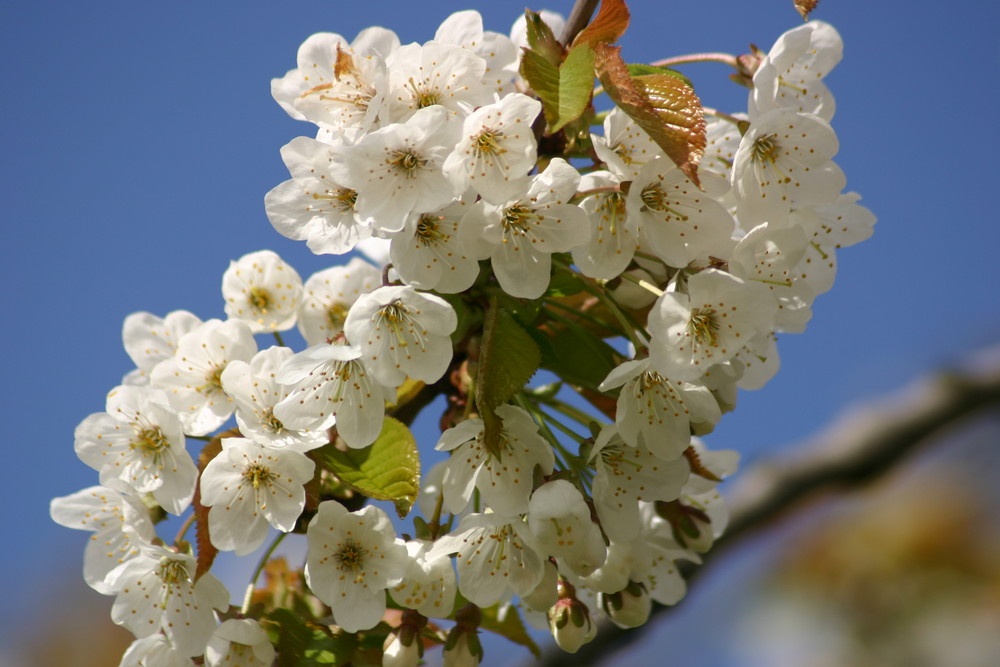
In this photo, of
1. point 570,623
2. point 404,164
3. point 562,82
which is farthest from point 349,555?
point 562,82

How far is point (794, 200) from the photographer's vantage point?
3.98ft

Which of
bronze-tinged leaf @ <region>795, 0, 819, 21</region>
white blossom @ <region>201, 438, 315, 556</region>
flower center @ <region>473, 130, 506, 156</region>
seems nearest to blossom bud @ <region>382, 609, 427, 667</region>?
white blossom @ <region>201, 438, 315, 556</region>

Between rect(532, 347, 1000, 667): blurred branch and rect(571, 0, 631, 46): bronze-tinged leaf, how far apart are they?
51.3 inches

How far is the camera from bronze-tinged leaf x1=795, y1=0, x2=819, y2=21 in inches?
47.8

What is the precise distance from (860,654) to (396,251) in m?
3.41

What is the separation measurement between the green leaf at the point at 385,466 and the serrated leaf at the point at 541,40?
0.58 meters

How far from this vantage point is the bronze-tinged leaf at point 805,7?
121 cm

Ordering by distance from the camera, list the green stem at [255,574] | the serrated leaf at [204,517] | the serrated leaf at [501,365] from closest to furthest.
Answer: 1. the serrated leaf at [501,365]
2. the serrated leaf at [204,517]
3. the green stem at [255,574]

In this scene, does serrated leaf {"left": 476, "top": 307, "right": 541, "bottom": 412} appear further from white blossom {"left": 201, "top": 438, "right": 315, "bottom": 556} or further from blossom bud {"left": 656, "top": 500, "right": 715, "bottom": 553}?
blossom bud {"left": 656, "top": 500, "right": 715, "bottom": 553}

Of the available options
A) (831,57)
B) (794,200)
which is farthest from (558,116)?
(831,57)

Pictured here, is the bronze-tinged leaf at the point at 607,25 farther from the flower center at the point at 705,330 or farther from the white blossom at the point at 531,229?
the flower center at the point at 705,330

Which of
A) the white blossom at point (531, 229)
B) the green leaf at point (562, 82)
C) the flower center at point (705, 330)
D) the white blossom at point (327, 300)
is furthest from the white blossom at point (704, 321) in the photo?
the white blossom at point (327, 300)

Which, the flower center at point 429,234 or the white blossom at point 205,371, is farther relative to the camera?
the white blossom at point 205,371

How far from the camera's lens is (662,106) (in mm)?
1066
